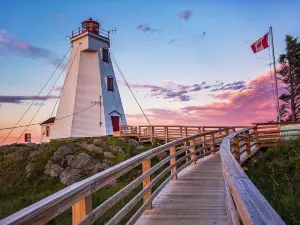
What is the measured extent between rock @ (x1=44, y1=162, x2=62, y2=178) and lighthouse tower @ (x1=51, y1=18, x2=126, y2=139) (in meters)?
9.79

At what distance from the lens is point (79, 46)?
31750mm

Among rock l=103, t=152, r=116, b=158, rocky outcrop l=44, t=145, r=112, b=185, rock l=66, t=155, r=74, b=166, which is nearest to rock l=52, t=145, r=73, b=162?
rocky outcrop l=44, t=145, r=112, b=185

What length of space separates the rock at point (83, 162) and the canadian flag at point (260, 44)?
15.6m

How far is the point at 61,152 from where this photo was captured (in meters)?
20.5

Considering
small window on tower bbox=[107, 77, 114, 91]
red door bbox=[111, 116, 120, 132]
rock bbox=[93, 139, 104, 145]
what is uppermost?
small window on tower bbox=[107, 77, 114, 91]

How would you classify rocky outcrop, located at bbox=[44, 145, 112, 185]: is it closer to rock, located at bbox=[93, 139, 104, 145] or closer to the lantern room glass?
rock, located at bbox=[93, 139, 104, 145]

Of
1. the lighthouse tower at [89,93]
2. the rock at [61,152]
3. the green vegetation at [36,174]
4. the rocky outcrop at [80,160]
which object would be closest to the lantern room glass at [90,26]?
the lighthouse tower at [89,93]

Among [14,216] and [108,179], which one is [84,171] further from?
[14,216]

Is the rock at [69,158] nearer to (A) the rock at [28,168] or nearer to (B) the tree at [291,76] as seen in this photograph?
(A) the rock at [28,168]

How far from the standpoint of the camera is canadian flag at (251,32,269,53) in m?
22.1

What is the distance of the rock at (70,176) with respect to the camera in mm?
17406

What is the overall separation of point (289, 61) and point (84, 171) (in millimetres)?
28591

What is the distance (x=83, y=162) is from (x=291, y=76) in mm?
27433

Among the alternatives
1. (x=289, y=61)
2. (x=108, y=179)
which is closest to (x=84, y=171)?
(x=108, y=179)
